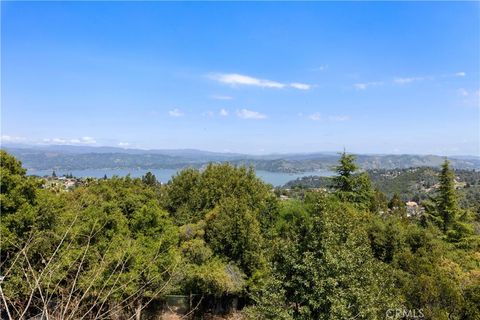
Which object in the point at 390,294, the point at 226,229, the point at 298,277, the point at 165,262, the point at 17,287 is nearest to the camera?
the point at 298,277

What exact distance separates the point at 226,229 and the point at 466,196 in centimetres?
9217

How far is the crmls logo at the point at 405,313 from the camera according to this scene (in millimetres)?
9734

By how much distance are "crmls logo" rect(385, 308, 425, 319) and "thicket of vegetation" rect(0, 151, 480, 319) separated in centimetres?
18

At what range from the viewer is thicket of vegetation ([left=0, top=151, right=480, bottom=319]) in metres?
8.59

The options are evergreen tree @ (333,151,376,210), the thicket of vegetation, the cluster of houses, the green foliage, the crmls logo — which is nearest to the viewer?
the thicket of vegetation

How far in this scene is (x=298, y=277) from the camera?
31.0 feet

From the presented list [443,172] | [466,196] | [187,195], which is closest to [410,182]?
[466,196]

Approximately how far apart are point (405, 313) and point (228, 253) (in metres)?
8.88

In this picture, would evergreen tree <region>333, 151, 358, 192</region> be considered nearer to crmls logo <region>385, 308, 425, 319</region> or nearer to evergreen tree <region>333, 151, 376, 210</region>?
evergreen tree <region>333, 151, 376, 210</region>

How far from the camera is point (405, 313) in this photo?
34.2 ft

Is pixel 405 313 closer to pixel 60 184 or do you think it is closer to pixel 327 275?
pixel 327 275

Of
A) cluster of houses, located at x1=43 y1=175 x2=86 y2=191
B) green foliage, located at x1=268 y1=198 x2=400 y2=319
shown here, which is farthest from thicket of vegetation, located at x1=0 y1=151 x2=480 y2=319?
cluster of houses, located at x1=43 y1=175 x2=86 y2=191

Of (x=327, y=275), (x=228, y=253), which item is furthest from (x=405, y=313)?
(x=228, y=253)

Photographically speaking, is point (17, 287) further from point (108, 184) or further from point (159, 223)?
point (108, 184)
